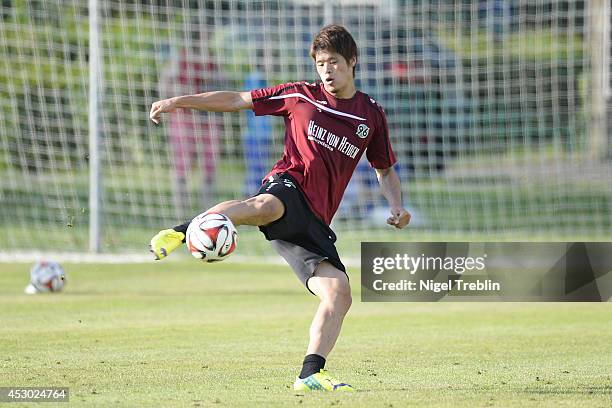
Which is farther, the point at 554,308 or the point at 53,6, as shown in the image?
the point at 53,6

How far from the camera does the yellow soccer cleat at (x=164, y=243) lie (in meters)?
5.48

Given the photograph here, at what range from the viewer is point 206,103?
6.20m

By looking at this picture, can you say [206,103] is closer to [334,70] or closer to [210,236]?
[334,70]

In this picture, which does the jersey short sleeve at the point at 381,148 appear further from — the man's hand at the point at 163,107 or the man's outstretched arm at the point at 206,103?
the man's hand at the point at 163,107

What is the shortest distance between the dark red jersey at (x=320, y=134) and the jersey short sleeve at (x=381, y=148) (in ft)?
0.17

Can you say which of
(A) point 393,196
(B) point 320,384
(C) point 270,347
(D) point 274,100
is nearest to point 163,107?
(D) point 274,100

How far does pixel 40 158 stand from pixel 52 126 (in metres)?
0.50

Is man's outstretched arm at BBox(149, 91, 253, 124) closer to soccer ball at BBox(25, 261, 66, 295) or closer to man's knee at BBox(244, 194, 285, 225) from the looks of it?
man's knee at BBox(244, 194, 285, 225)

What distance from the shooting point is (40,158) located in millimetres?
15805

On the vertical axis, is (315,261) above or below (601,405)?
above

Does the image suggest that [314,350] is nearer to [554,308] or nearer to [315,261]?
[315,261]

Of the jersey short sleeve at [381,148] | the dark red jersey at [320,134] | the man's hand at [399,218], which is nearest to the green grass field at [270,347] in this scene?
the man's hand at [399,218]

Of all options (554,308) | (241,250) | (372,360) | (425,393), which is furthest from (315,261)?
(241,250)

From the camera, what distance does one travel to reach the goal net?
15.6 metres
